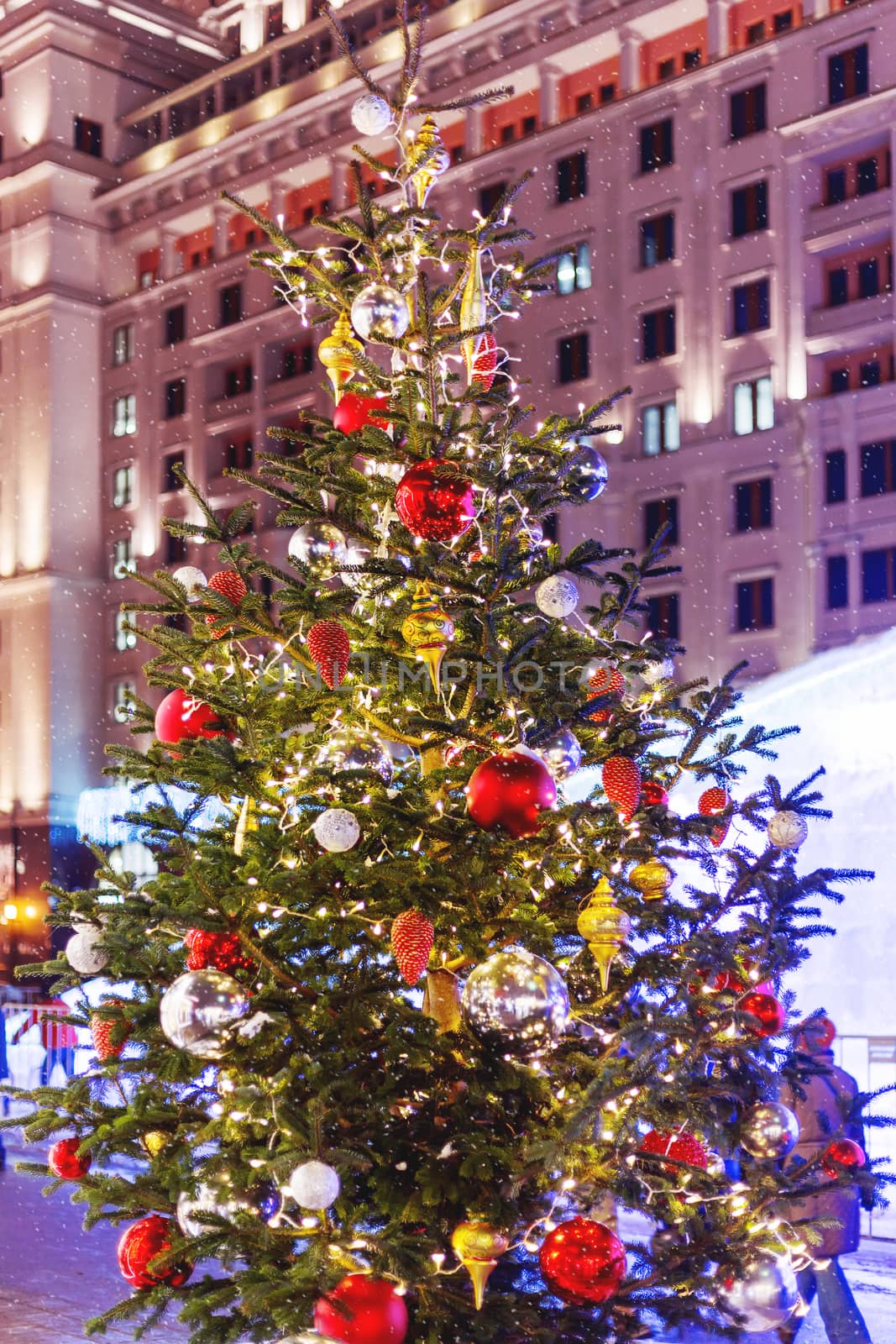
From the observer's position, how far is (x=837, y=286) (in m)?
25.5

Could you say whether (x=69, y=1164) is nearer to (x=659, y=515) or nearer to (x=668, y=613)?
(x=668, y=613)

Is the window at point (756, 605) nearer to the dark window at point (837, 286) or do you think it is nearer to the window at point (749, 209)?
the dark window at point (837, 286)

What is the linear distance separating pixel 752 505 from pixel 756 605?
1834mm

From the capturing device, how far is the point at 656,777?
5176 millimetres

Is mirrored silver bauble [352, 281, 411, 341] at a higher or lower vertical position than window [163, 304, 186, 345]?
lower

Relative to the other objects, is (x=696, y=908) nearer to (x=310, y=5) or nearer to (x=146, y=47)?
(x=310, y=5)

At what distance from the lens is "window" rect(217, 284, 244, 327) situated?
37.4 metres

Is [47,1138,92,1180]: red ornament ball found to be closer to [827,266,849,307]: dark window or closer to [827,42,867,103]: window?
[827,266,849,307]: dark window

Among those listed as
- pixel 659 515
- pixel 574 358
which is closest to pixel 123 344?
pixel 574 358

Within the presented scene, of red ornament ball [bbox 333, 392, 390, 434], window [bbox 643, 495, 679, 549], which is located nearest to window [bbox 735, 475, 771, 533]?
window [bbox 643, 495, 679, 549]

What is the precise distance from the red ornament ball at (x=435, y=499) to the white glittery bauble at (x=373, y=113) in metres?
1.49

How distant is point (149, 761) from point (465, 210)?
2788cm

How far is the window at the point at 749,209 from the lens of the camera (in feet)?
85.7

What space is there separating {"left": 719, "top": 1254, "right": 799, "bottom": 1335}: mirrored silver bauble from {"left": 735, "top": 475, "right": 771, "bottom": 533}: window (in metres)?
22.3
